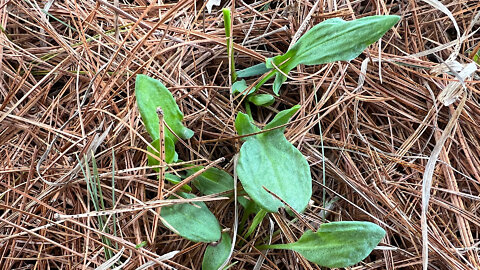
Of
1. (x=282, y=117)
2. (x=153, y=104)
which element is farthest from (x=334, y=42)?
(x=153, y=104)

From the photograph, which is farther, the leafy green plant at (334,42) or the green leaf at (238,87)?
the green leaf at (238,87)

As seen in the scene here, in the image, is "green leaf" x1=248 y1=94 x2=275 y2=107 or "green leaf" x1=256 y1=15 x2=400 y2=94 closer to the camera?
"green leaf" x1=256 y1=15 x2=400 y2=94

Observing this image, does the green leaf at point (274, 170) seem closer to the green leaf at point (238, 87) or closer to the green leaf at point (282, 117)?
the green leaf at point (282, 117)

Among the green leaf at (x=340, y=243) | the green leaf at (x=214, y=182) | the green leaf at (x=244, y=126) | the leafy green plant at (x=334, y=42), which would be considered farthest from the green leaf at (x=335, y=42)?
the green leaf at (x=340, y=243)

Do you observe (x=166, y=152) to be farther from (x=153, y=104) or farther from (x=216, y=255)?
(x=216, y=255)

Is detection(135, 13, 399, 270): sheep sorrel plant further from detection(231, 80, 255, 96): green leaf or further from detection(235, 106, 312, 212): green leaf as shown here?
detection(231, 80, 255, 96): green leaf

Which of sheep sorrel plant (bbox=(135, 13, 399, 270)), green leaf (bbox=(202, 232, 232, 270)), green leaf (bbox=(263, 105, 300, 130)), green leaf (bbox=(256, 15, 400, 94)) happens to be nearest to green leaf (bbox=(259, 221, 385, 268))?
sheep sorrel plant (bbox=(135, 13, 399, 270))

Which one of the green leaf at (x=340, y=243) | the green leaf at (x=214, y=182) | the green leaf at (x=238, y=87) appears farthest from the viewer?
the green leaf at (x=238, y=87)
